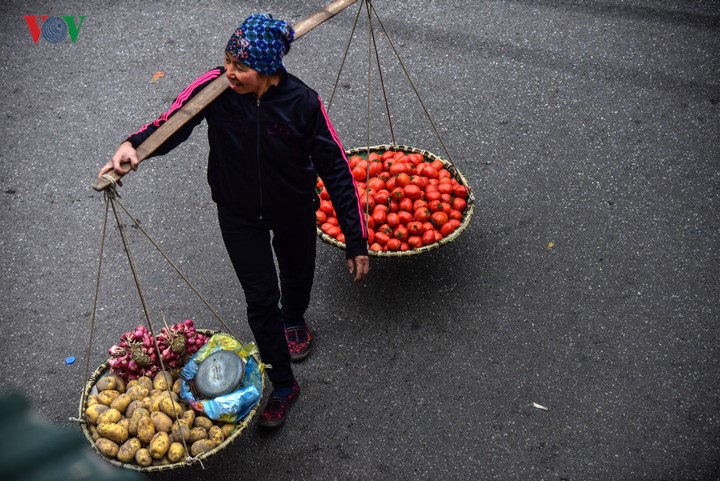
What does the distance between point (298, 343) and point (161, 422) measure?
0.86 meters

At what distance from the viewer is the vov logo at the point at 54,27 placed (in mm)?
5223

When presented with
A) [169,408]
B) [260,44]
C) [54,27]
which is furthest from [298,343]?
[54,27]

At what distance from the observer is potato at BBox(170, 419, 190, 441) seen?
269 centimetres

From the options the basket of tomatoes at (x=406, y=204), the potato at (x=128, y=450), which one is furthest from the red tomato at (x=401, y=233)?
the potato at (x=128, y=450)

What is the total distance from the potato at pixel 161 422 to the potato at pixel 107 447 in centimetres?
17

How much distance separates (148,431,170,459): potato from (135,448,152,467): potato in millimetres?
22

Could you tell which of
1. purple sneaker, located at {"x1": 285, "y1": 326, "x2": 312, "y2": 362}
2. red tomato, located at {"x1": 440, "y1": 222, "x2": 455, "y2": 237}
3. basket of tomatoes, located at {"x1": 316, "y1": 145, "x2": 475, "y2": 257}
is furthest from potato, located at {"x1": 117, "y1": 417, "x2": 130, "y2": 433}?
red tomato, located at {"x1": 440, "y1": 222, "x2": 455, "y2": 237}

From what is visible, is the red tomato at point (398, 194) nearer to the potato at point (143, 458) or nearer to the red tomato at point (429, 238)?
the red tomato at point (429, 238)

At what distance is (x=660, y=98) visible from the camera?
15.3 ft

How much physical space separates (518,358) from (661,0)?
357 cm

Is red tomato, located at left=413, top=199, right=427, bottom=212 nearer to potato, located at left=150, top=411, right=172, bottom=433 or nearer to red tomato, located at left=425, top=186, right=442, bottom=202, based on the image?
red tomato, located at left=425, top=186, right=442, bottom=202

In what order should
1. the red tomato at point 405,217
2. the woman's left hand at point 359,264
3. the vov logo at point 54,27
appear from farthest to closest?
1. the vov logo at point 54,27
2. the red tomato at point 405,217
3. the woman's left hand at point 359,264

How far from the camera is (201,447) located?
268cm

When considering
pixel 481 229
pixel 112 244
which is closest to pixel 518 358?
pixel 481 229
